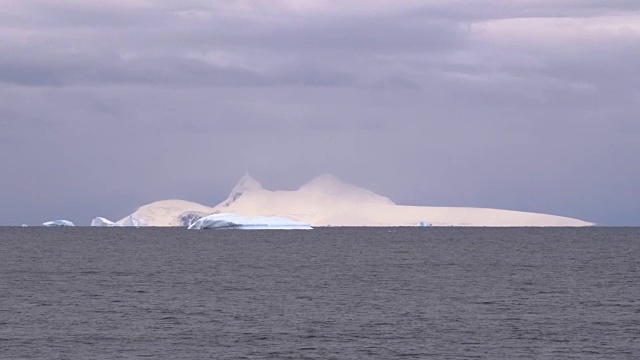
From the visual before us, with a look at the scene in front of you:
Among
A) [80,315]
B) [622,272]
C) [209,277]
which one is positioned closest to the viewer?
[80,315]

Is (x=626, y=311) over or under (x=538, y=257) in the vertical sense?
under

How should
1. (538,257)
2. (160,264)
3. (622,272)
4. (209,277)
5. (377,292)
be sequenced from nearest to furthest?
(377,292)
(209,277)
(622,272)
(160,264)
(538,257)

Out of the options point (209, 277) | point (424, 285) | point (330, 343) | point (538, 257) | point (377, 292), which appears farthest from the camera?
point (538, 257)

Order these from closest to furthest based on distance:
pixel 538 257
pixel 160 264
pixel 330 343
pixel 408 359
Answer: pixel 408 359 < pixel 330 343 < pixel 160 264 < pixel 538 257

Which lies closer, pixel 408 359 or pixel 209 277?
pixel 408 359

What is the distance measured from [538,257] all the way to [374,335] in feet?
254

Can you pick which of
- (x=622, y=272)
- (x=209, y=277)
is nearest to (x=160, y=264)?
(x=209, y=277)

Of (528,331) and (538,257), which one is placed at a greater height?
(538,257)

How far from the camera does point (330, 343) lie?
4078 cm

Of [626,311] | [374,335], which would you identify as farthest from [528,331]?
[626,311]

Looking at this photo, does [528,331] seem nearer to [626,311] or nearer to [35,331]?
[626,311]

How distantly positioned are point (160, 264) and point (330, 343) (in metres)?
59.2

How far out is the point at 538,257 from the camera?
117 metres

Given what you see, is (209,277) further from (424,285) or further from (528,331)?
(528,331)
